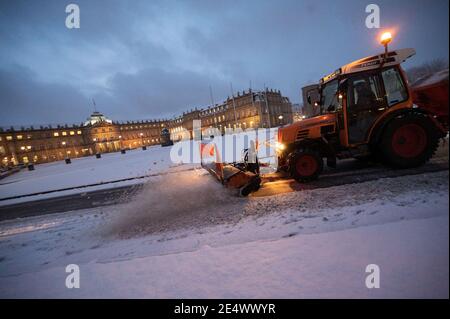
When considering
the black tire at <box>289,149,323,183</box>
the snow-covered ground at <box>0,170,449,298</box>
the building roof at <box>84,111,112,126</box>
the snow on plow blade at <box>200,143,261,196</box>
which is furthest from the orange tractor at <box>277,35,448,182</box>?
the building roof at <box>84,111,112,126</box>

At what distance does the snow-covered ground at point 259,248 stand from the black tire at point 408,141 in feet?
1.71

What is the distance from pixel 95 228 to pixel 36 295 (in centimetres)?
254

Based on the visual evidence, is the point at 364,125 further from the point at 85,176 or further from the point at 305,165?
the point at 85,176

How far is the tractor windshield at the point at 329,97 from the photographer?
6055mm

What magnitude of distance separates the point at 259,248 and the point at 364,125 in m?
4.81

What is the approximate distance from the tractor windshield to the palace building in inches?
2503

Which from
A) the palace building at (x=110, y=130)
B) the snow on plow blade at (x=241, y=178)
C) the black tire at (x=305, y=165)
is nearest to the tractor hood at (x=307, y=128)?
the black tire at (x=305, y=165)

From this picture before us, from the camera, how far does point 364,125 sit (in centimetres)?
573

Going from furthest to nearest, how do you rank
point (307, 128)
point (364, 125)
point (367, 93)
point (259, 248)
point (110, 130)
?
point (110, 130) → point (307, 128) → point (364, 125) → point (367, 93) → point (259, 248)

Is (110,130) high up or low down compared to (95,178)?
up

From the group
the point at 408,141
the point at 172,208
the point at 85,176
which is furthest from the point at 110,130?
the point at 408,141

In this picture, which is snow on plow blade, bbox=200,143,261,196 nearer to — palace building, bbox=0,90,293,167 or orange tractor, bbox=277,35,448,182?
orange tractor, bbox=277,35,448,182

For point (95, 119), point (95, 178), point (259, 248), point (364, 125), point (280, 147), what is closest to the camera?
point (259, 248)
